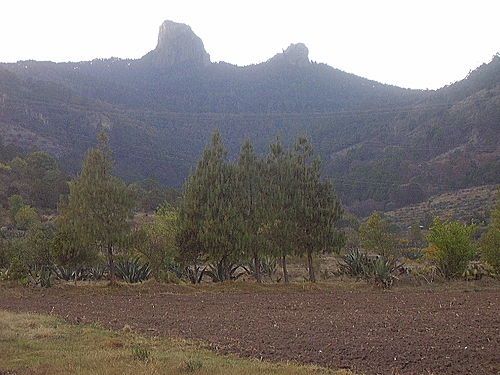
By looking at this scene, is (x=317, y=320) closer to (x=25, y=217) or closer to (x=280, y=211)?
(x=280, y=211)

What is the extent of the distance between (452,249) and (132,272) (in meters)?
16.0

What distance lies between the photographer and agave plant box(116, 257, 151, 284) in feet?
98.8

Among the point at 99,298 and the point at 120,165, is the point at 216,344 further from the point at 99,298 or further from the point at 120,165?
the point at 120,165

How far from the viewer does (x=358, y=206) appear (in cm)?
8238

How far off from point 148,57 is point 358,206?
89798 mm

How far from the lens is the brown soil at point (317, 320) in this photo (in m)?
9.77

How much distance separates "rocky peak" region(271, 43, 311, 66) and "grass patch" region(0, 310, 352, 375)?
13159 cm

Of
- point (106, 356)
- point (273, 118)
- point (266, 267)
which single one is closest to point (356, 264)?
point (266, 267)

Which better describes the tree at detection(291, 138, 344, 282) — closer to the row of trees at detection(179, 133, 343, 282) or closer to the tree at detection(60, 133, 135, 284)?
the row of trees at detection(179, 133, 343, 282)

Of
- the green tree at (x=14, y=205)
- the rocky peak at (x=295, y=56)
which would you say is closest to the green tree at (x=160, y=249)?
the green tree at (x=14, y=205)

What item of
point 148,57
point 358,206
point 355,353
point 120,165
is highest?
point 148,57

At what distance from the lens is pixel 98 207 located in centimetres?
2638

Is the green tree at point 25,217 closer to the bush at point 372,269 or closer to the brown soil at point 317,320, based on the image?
the brown soil at point 317,320

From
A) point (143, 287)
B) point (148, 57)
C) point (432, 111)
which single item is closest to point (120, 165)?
point (432, 111)
